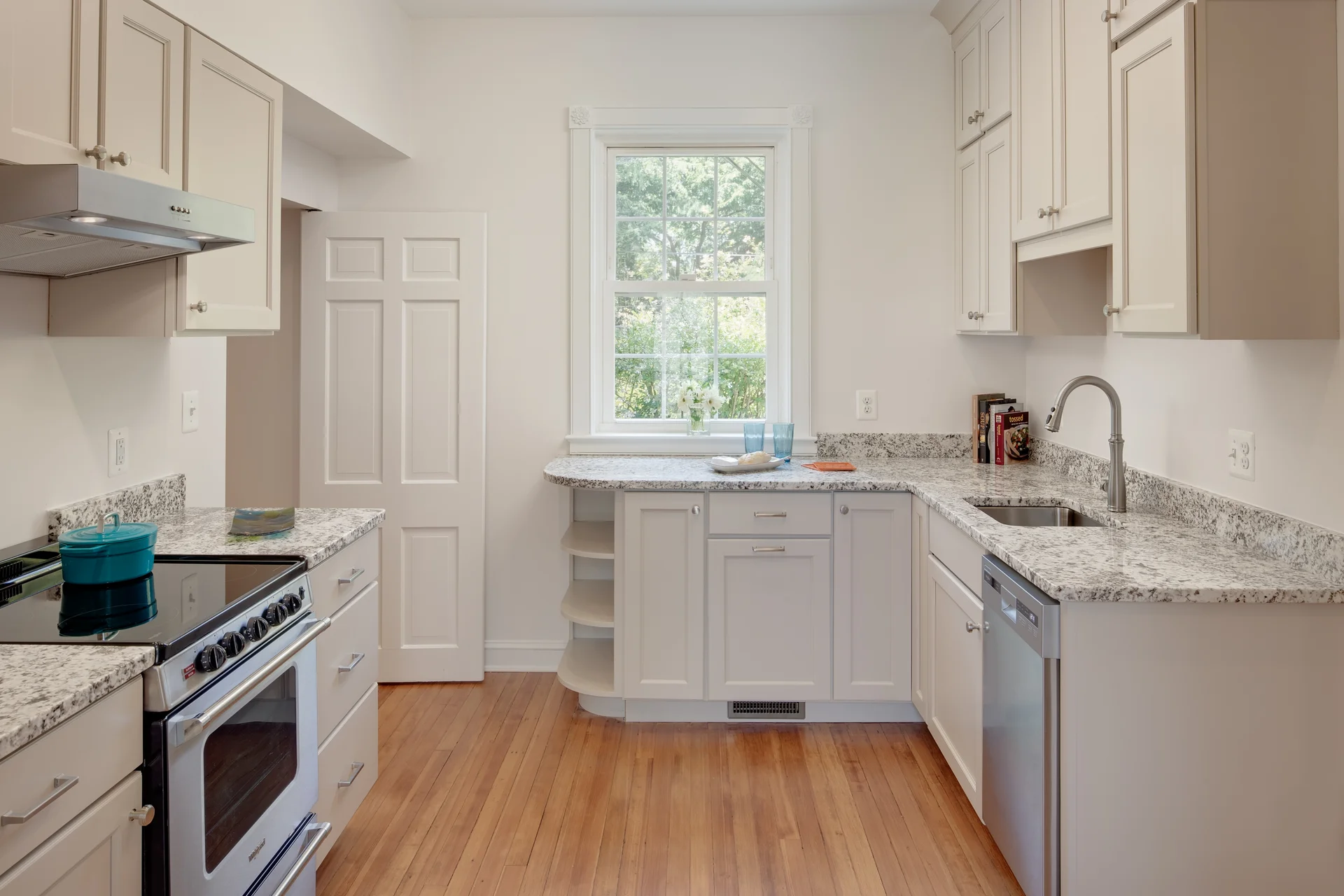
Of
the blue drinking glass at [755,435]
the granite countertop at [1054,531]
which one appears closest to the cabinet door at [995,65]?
the granite countertop at [1054,531]

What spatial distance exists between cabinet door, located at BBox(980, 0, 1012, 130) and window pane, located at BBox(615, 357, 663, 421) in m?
1.63

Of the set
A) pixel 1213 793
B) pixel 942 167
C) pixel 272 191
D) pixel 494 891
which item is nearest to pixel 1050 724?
pixel 1213 793

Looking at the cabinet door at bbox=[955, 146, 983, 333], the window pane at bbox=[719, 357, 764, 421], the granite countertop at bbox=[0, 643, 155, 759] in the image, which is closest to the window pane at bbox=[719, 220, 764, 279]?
the window pane at bbox=[719, 357, 764, 421]

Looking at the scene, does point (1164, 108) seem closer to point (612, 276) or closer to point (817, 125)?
point (817, 125)

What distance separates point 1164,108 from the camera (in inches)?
76.6

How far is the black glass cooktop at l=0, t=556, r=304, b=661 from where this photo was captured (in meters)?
1.50

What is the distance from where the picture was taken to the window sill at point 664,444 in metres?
3.72

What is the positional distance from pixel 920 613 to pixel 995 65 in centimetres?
192

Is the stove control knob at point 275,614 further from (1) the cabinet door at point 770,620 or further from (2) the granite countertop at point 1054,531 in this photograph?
(1) the cabinet door at point 770,620

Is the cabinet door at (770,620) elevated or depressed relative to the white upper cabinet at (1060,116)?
depressed

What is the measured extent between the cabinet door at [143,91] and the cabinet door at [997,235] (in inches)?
96.5

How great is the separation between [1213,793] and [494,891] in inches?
65.2

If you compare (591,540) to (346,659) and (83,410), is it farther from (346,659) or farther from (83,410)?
(83,410)

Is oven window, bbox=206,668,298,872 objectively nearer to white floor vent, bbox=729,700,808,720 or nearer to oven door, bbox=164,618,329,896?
oven door, bbox=164,618,329,896
